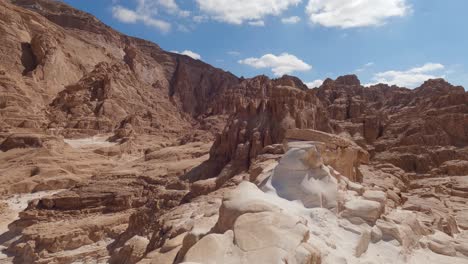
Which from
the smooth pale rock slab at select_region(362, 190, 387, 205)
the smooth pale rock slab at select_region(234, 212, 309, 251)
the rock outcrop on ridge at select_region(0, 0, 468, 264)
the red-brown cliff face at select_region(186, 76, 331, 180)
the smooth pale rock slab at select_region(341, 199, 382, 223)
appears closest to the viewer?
the smooth pale rock slab at select_region(234, 212, 309, 251)

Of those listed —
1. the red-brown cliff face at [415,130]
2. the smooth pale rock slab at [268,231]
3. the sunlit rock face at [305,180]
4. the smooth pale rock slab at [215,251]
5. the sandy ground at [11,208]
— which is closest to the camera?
the smooth pale rock slab at [215,251]

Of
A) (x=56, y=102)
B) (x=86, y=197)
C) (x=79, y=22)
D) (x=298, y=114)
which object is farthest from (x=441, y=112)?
(x=79, y=22)

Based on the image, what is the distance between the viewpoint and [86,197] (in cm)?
2080

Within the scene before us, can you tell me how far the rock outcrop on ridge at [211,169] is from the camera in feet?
21.8

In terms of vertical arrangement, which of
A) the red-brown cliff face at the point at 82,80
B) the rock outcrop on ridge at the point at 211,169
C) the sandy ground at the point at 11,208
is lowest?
the sandy ground at the point at 11,208

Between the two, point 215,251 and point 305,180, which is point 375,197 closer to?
point 305,180

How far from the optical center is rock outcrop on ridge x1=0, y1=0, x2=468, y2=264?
262 inches

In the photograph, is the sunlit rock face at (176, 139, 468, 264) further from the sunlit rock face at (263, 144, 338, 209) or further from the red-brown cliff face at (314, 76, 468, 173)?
the red-brown cliff face at (314, 76, 468, 173)

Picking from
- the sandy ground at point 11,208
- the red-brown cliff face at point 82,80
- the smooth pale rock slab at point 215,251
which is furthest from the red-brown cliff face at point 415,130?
the smooth pale rock slab at point 215,251

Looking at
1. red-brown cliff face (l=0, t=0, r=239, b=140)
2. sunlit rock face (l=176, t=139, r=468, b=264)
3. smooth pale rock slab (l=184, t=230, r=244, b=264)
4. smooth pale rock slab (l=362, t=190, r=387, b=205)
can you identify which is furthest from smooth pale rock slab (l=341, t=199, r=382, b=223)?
red-brown cliff face (l=0, t=0, r=239, b=140)

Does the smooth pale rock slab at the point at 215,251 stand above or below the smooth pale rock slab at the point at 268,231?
below

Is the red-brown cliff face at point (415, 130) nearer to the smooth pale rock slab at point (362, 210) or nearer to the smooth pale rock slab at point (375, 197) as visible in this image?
the smooth pale rock slab at point (375, 197)

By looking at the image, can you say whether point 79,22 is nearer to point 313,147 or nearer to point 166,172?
point 166,172

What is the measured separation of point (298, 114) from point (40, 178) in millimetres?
17460
